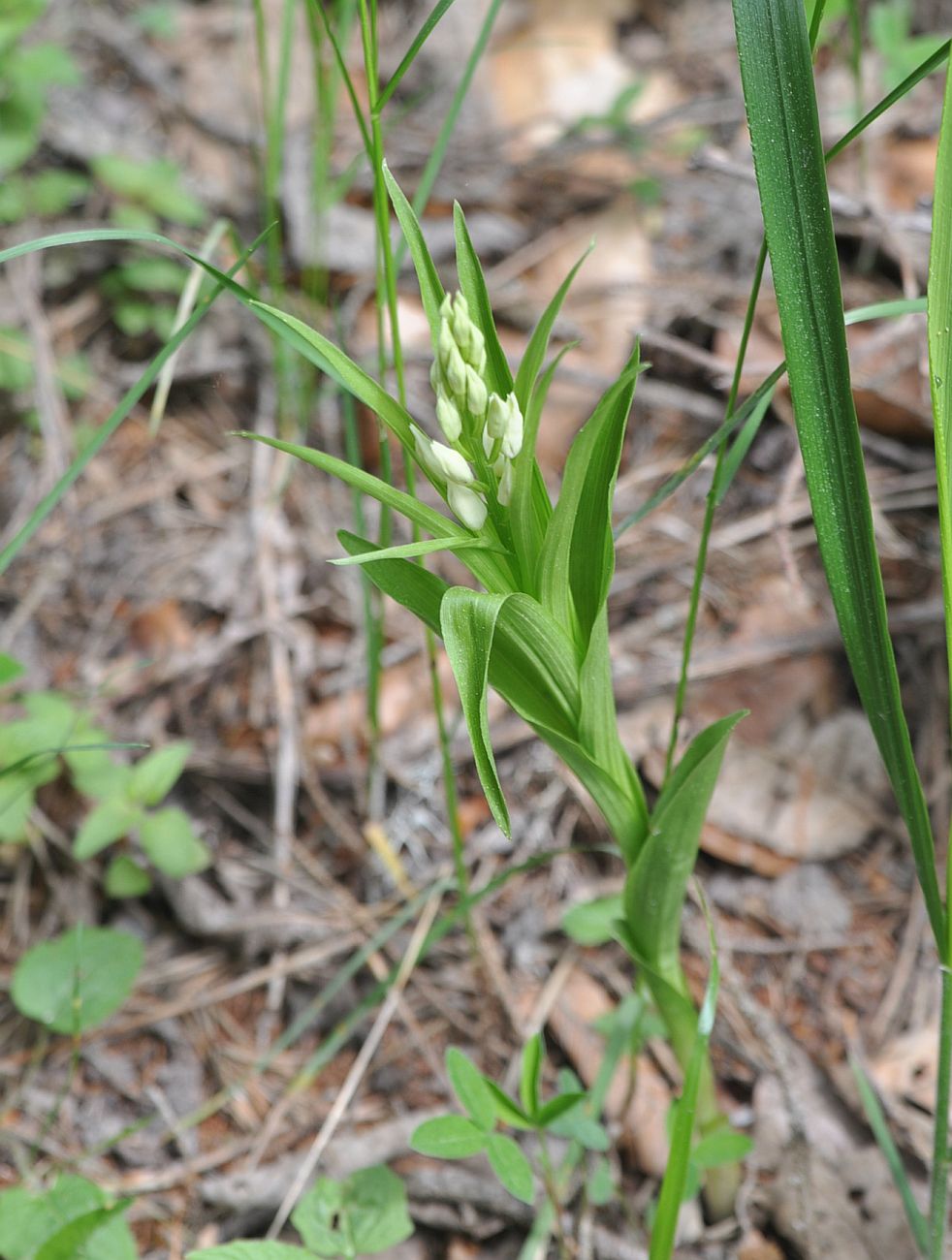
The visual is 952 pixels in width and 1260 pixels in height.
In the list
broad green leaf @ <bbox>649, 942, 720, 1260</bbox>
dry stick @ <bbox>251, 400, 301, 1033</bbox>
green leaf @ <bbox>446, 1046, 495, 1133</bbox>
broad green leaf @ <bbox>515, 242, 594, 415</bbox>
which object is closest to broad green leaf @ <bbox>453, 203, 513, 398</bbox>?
broad green leaf @ <bbox>515, 242, 594, 415</bbox>

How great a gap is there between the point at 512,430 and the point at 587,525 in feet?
0.45

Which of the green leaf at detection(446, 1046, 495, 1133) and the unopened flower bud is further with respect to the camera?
the green leaf at detection(446, 1046, 495, 1133)

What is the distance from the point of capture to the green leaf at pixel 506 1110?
1.12 meters

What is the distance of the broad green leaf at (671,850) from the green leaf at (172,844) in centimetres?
72

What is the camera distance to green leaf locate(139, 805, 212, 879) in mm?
1520

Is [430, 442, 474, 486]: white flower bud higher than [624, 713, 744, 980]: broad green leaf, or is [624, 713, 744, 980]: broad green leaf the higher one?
[430, 442, 474, 486]: white flower bud

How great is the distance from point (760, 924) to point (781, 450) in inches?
35.0

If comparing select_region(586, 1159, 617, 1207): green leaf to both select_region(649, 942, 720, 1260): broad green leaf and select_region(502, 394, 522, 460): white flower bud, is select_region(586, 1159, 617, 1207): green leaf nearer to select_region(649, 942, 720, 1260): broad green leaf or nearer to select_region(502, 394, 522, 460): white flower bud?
select_region(649, 942, 720, 1260): broad green leaf

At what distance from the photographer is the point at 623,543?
199 centimetres

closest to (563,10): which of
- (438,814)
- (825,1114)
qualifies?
(438,814)

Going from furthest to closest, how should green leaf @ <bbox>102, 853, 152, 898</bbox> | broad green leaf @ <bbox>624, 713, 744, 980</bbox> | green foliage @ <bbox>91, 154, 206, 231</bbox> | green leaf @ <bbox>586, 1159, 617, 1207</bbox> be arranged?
green foliage @ <bbox>91, 154, 206, 231</bbox> → green leaf @ <bbox>102, 853, 152, 898</bbox> → green leaf @ <bbox>586, 1159, 617, 1207</bbox> → broad green leaf @ <bbox>624, 713, 744, 980</bbox>

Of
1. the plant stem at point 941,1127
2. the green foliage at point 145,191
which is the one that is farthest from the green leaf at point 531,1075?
the green foliage at point 145,191

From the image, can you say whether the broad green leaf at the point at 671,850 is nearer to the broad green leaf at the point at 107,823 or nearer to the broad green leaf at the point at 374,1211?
the broad green leaf at the point at 374,1211

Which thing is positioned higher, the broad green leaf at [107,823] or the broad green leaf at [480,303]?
the broad green leaf at [480,303]
